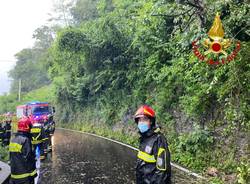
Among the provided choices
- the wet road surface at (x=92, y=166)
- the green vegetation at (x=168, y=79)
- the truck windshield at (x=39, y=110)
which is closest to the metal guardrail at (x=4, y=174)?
the wet road surface at (x=92, y=166)

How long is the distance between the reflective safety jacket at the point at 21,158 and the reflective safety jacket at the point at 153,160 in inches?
112

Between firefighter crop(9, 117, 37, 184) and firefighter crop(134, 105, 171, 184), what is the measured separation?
2.84 metres

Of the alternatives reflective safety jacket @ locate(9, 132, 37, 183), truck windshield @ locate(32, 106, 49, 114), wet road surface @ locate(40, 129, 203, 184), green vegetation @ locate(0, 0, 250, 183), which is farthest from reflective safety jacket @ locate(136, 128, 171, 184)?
truck windshield @ locate(32, 106, 49, 114)

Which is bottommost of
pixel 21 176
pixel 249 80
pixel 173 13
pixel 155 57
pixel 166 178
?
pixel 21 176

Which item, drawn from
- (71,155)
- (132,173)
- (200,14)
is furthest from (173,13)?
(71,155)

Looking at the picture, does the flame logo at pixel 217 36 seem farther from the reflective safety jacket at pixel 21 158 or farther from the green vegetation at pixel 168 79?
the reflective safety jacket at pixel 21 158

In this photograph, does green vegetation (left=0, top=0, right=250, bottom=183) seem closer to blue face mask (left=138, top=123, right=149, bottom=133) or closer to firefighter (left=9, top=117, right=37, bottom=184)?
blue face mask (left=138, top=123, right=149, bottom=133)

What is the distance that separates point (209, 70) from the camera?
1124 cm

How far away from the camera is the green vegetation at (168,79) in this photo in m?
9.75

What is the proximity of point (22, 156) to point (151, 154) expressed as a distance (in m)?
3.19

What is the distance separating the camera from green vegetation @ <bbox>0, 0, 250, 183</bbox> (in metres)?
9.75

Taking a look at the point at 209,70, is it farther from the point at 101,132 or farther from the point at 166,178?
the point at 101,132

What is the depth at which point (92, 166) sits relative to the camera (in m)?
12.2

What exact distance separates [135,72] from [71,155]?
7.74 metres
